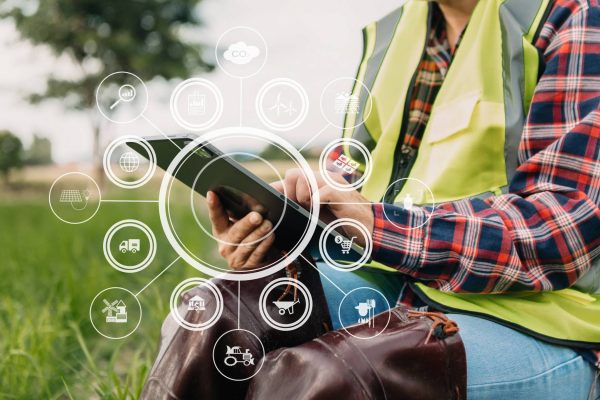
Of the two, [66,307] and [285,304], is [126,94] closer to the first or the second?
[285,304]

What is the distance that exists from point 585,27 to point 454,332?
Answer: 0.34m

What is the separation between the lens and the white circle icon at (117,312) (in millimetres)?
800

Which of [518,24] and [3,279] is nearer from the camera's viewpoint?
[518,24]

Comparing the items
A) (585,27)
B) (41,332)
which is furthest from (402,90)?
(41,332)

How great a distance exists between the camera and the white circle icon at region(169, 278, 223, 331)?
74 centimetres

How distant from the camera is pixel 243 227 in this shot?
77 centimetres

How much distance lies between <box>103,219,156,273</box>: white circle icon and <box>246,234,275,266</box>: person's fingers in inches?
4.7

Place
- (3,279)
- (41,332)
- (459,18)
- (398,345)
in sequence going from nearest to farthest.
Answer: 1. (398,345)
2. (459,18)
3. (41,332)
4. (3,279)

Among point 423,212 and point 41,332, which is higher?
point 423,212

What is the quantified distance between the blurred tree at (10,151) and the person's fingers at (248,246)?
0.40m

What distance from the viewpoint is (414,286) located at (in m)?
0.80

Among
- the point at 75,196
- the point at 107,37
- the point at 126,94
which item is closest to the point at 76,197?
the point at 75,196

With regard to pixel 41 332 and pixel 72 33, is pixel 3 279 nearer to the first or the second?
pixel 41 332
